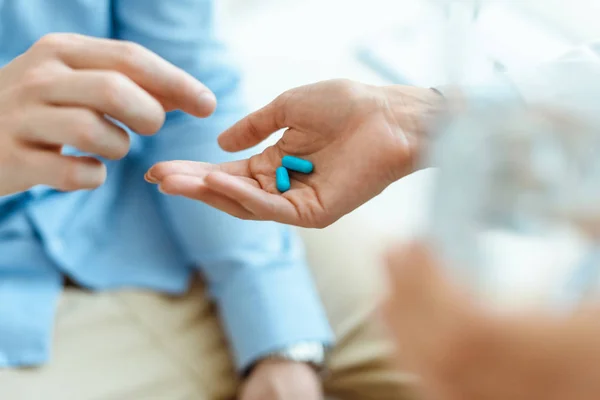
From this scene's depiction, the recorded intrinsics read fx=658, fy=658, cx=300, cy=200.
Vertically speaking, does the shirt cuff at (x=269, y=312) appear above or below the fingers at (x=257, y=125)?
below

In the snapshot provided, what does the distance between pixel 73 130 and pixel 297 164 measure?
0.19 metres

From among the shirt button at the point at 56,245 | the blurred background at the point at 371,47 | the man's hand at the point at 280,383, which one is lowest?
the man's hand at the point at 280,383

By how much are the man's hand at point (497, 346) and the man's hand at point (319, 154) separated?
0.71 ft

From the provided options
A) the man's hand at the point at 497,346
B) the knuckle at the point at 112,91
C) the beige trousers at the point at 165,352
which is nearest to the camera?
the man's hand at the point at 497,346

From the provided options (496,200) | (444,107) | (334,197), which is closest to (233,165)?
(334,197)

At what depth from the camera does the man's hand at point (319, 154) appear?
1.78 ft

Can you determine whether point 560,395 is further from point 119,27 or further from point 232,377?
point 119,27

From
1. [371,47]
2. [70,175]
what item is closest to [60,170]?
[70,175]

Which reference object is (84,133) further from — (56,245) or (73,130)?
(56,245)

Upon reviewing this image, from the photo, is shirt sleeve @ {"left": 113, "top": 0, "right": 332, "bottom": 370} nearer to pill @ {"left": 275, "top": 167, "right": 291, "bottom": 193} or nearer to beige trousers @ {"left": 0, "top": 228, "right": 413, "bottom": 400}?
beige trousers @ {"left": 0, "top": 228, "right": 413, "bottom": 400}

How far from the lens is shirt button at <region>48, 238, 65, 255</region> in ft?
2.31

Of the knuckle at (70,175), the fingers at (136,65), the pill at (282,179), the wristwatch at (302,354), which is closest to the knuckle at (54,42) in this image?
the fingers at (136,65)

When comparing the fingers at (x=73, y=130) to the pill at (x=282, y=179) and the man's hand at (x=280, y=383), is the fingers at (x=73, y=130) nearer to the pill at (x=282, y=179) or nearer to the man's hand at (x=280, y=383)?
the pill at (x=282, y=179)

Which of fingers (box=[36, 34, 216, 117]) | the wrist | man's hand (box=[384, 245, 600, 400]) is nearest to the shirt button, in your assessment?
fingers (box=[36, 34, 216, 117])
